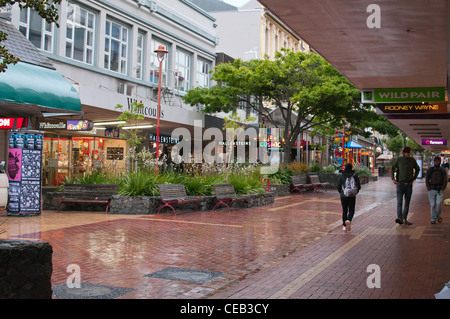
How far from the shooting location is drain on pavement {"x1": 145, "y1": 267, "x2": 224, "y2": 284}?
280 inches

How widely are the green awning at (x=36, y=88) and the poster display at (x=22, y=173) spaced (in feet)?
3.08

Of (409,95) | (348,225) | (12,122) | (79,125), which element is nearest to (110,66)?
(79,125)

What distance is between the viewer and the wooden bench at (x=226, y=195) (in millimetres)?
16234

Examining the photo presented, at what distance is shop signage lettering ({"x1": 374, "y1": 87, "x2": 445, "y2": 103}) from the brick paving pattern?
3.44 meters

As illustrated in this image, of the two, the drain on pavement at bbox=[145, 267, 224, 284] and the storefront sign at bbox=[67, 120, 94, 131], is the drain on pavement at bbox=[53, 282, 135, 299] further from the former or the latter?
the storefront sign at bbox=[67, 120, 94, 131]

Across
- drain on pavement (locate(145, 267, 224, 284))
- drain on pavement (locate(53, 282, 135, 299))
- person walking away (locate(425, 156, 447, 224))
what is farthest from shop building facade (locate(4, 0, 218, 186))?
drain on pavement (locate(53, 282, 135, 299))

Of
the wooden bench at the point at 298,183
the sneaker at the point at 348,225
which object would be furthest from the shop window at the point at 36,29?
the sneaker at the point at 348,225

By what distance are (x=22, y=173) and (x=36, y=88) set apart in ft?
7.43

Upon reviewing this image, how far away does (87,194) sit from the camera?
49.5 ft

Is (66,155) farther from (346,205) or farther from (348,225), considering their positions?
(348,225)

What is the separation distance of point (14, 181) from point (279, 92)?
56.7 ft

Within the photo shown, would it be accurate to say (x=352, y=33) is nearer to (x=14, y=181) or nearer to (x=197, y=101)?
(x=14, y=181)
